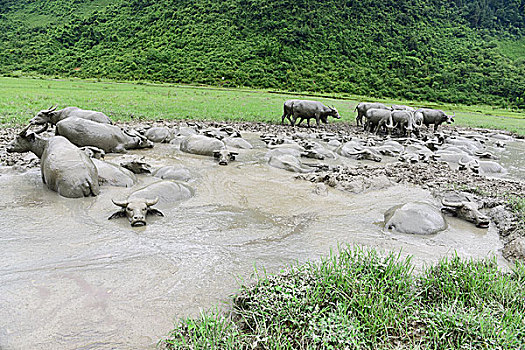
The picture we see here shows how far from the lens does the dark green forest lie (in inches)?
1858

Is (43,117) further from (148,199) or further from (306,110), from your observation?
(306,110)

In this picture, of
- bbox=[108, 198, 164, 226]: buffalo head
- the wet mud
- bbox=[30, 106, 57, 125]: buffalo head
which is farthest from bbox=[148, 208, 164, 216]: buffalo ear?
bbox=[30, 106, 57, 125]: buffalo head

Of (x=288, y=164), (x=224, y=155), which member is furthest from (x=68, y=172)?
(x=288, y=164)

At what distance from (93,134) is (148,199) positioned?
4.55 metres

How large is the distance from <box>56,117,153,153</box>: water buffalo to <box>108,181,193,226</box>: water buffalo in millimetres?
3897

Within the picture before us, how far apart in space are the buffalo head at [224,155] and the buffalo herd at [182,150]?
0.03 metres

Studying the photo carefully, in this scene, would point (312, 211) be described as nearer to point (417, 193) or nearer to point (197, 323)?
point (417, 193)

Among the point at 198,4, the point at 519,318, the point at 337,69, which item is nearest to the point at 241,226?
the point at 519,318

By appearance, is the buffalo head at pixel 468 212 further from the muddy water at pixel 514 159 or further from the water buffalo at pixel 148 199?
the muddy water at pixel 514 159

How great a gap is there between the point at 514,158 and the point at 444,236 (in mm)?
10286

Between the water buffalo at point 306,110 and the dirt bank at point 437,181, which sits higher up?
the water buffalo at point 306,110

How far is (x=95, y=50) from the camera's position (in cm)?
5619

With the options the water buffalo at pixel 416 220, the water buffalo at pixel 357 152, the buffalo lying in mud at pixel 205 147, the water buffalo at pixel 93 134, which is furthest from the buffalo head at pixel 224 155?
the water buffalo at pixel 416 220

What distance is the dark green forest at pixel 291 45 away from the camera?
155 feet
